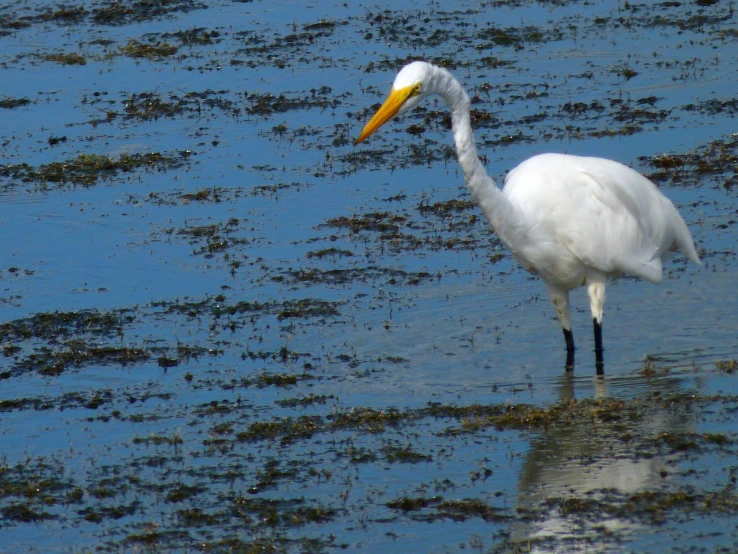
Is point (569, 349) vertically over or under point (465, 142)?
under

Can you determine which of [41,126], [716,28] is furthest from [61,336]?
[716,28]

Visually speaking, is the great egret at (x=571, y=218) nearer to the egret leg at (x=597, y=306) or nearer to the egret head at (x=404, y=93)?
the egret leg at (x=597, y=306)

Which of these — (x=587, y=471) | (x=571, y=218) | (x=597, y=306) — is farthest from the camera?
(x=597, y=306)

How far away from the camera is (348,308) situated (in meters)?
9.58

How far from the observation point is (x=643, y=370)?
8.16 meters

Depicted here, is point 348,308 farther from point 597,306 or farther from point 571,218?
point 571,218

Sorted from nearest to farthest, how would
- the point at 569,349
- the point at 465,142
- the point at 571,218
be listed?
the point at 465,142 → the point at 571,218 → the point at 569,349

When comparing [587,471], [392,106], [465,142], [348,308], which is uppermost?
[392,106]

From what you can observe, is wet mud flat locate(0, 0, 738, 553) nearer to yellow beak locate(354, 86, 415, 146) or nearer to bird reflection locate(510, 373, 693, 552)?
bird reflection locate(510, 373, 693, 552)

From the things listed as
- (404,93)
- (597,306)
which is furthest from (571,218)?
(404,93)

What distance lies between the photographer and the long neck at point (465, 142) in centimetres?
750

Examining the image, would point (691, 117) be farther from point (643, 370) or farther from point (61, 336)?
point (61, 336)

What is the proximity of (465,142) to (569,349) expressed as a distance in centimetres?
182

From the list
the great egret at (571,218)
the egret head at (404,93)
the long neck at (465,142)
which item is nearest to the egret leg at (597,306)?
the great egret at (571,218)
